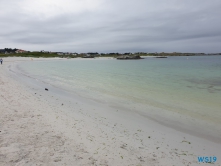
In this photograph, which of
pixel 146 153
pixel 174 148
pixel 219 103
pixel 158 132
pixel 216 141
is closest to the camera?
pixel 146 153

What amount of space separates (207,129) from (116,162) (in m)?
4.94

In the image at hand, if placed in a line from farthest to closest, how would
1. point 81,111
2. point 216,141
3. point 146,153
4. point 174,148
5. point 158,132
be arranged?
1. point 81,111
2. point 158,132
3. point 216,141
4. point 174,148
5. point 146,153

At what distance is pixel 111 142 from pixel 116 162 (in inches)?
45.9

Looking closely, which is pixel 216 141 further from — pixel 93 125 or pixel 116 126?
pixel 93 125

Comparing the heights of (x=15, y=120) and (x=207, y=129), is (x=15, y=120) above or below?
above

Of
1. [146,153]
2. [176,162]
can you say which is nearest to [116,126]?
[146,153]

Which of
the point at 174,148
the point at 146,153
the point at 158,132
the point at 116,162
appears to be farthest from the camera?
the point at 158,132

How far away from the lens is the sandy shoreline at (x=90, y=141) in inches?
188

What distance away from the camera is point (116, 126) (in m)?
7.48

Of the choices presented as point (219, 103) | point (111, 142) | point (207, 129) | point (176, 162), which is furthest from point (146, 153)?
point (219, 103)

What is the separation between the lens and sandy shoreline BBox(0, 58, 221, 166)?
477cm

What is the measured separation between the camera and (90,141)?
580cm

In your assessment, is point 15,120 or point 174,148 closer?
point 174,148

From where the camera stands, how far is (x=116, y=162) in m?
4.70
